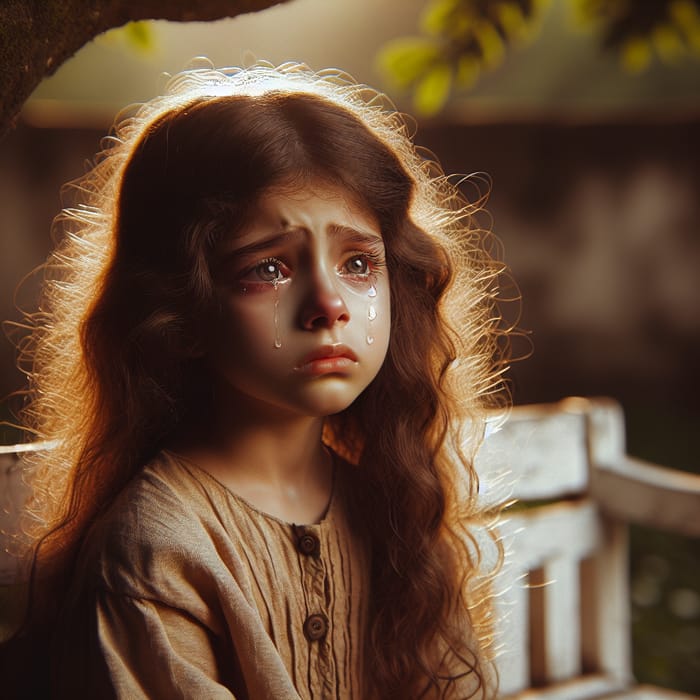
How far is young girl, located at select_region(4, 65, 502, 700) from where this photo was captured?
1.02 metres

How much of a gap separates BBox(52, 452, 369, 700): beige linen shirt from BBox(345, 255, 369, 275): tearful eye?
30 cm

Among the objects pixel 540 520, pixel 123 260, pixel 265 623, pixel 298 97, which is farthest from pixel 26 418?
pixel 540 520

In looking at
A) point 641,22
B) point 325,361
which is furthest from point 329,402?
point 641,22

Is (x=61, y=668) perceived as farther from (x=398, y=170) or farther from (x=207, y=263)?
(x=398, y=170)

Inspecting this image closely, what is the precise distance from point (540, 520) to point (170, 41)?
12.3 feet

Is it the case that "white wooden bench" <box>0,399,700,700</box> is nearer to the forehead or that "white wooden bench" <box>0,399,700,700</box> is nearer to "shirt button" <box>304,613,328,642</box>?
"shirt button" <box>304,613,328,642</box>

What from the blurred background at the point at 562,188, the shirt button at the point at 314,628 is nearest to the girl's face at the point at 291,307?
the shirt button at the point at 314,628

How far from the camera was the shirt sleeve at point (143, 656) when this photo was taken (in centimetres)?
96

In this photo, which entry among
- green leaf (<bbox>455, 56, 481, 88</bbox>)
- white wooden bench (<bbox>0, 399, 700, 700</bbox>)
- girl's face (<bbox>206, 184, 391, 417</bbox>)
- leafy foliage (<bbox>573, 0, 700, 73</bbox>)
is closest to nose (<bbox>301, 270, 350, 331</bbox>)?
girl's face (<bbox>206, 184, 391, 417</bbox>)

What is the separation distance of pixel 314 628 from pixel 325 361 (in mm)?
326

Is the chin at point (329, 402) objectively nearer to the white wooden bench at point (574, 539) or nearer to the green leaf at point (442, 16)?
the white wooden bench at point (574, 539)

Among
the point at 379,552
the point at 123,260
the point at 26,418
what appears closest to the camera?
the point at 123,260

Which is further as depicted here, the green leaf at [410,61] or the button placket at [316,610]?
the green leaf at [410,61]

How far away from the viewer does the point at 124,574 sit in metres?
0.99
